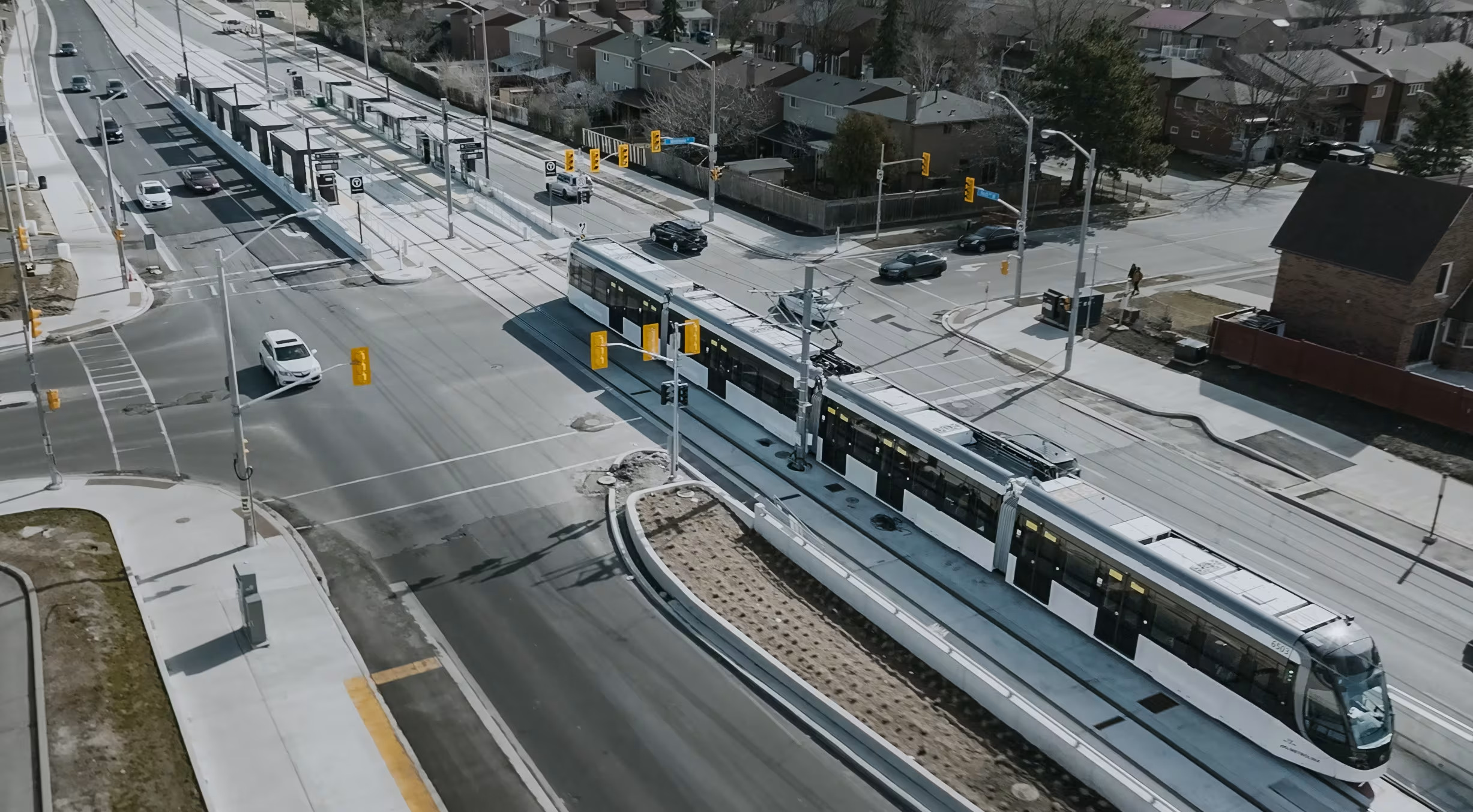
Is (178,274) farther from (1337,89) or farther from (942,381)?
(1337,89)

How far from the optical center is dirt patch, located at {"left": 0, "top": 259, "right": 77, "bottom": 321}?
46812mm

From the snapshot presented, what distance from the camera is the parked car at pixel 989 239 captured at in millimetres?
59375

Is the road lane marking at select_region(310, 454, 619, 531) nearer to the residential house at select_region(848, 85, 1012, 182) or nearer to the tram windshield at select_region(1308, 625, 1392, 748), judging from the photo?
the tram windshield at select_region(1308, 625, 1392, 748)

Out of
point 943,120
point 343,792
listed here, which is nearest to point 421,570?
point 343,792

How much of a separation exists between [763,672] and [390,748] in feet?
25.6

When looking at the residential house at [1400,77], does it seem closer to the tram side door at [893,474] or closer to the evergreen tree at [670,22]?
the evergreen tree at [670,22]

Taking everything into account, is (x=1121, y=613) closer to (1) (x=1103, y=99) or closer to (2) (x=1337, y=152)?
(1) (x=1103, y=99)

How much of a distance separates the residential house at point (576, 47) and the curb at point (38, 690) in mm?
77643

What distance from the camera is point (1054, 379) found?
43250 mm

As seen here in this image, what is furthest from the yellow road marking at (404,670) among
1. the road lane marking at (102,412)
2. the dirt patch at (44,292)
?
the dirt patch at (44,292)

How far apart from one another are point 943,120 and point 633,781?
55901 millimetres

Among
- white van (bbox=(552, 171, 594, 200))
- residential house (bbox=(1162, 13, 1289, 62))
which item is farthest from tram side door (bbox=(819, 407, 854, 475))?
residential house (bbox=(1162, 13, 1289, 62))

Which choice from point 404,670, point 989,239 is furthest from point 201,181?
point 404,670

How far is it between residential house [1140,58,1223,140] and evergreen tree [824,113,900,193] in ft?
95.3
